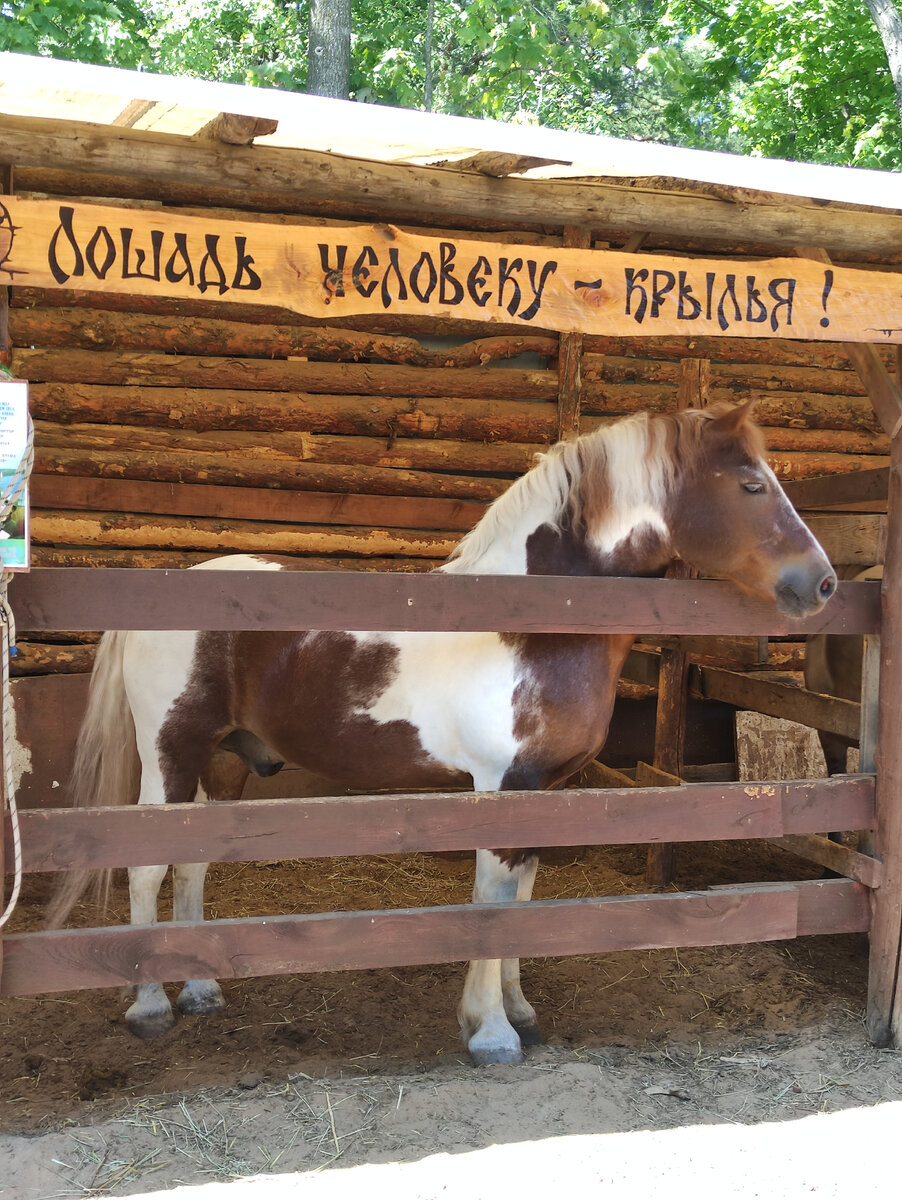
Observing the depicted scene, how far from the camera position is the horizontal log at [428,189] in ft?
9.79

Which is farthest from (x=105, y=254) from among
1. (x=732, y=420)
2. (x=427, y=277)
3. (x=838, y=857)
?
(x=838, y=857)

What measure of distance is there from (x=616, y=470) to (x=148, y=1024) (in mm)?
2726

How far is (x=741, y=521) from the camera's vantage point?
339 cm

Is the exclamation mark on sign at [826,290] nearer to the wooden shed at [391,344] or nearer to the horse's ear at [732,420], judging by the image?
the wooden shed at [391,344]

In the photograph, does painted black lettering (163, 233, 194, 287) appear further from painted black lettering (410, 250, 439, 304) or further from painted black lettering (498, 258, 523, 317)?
painted black lettering (498, 258, 523, 317)

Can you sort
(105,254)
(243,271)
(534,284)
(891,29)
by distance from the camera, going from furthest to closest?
1. (891,29)
2. (534,284)
3. (243,271)
4. (105,254)

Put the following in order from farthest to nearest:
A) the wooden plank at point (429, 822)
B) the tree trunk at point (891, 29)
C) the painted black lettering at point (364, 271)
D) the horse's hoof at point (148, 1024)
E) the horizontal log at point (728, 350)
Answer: the tree trunk at point (891, 29) < the horizontal log at point (728, 350) < the horse's hoof at point (148, 1024) < the painted black lettering at point (364, 271) < the wooden plank at point (429, 822)

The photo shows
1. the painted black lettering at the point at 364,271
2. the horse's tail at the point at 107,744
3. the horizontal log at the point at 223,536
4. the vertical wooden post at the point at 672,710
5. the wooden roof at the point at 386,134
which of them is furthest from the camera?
the horizontal log at the point at 223,536

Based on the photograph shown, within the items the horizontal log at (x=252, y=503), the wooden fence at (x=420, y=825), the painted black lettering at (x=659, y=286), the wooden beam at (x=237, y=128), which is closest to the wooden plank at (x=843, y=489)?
the wooden fence at (x=420, y=825)

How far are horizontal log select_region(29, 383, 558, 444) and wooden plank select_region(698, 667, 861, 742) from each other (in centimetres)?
186

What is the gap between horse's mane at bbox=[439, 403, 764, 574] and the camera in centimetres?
351

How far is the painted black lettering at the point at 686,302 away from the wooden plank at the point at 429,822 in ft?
5.41

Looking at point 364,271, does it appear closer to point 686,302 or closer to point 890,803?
point 686,302

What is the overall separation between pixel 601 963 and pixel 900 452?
2.50 m
